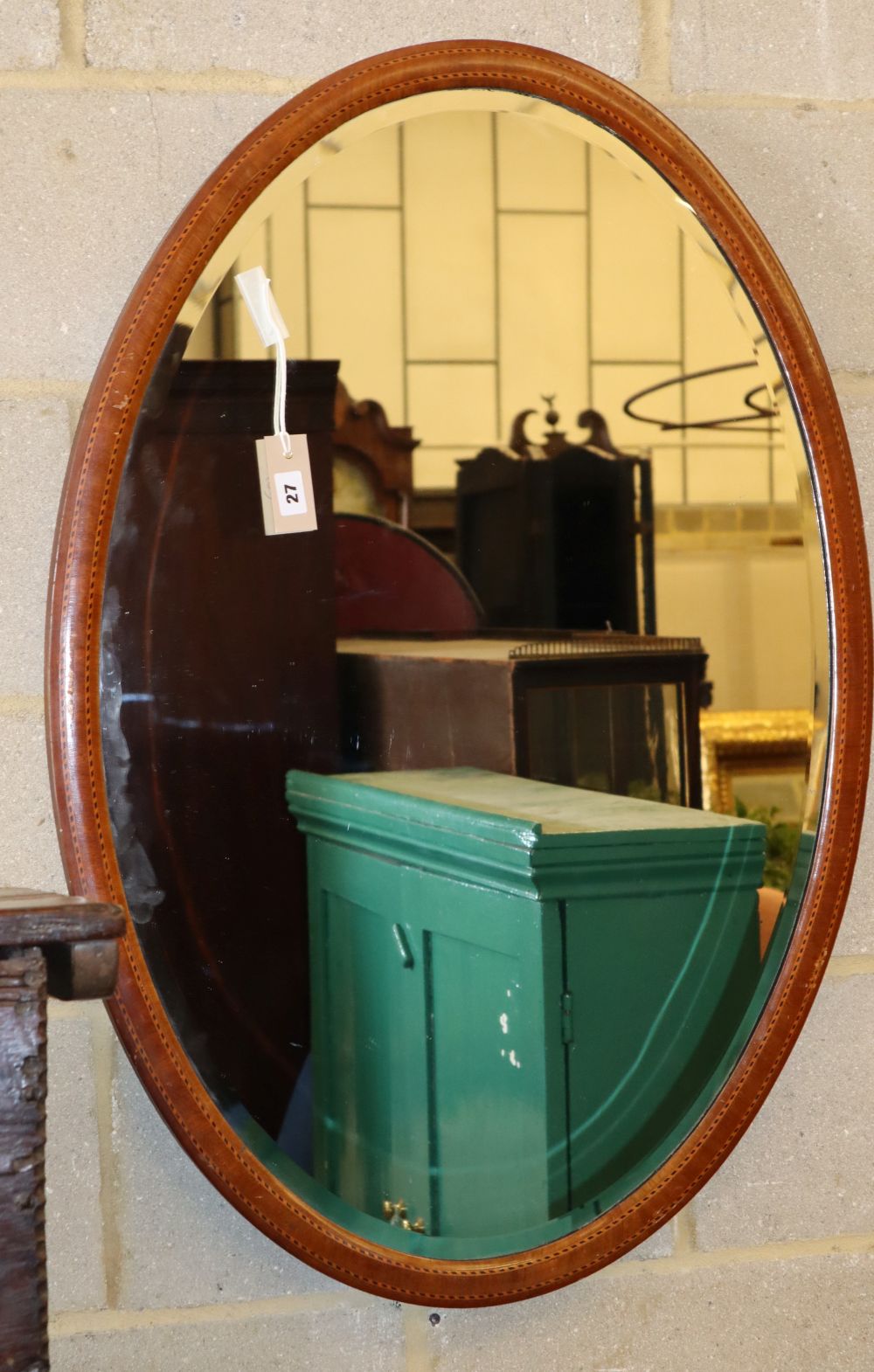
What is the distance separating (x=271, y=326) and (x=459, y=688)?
0.95 feet

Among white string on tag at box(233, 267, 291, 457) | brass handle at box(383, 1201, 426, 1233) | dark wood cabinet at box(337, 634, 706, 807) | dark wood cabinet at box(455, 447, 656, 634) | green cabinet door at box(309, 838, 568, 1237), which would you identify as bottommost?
brass handle at box(383, 1201, 426, 1233)

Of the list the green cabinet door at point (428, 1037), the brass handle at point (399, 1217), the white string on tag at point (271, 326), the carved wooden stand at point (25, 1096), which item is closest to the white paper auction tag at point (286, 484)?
the white string on tag at point (271, 326)

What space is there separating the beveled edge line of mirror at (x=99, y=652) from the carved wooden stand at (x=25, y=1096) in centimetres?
21

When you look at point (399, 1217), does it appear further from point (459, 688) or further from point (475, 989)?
point (459, 688)

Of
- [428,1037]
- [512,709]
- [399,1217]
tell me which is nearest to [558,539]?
[512,709]

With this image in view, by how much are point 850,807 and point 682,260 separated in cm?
45

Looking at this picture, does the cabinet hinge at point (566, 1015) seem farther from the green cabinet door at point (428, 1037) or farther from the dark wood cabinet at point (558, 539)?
the dark wood cabinet at point (558, 539)

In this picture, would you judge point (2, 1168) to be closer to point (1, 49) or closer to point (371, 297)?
point (371, 297)

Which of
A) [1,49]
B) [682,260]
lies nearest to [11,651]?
[1,49]

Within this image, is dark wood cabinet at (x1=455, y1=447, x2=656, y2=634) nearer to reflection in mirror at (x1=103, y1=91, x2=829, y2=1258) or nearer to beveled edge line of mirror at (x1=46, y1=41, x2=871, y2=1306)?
reflection in mirror at (x1=103, y1=91, x2=829, y2=1258)

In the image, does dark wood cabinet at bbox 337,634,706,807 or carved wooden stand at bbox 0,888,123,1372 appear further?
dark wood cabinet at bbox 337,634,706,807

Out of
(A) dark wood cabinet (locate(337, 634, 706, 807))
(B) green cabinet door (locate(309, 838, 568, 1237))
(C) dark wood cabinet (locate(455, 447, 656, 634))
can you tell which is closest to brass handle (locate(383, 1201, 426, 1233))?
(B) green cabinet door (locate(309, 838, 568, 1237))

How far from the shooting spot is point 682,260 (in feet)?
3.47

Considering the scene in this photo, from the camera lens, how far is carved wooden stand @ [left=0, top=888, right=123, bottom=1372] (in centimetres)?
69
